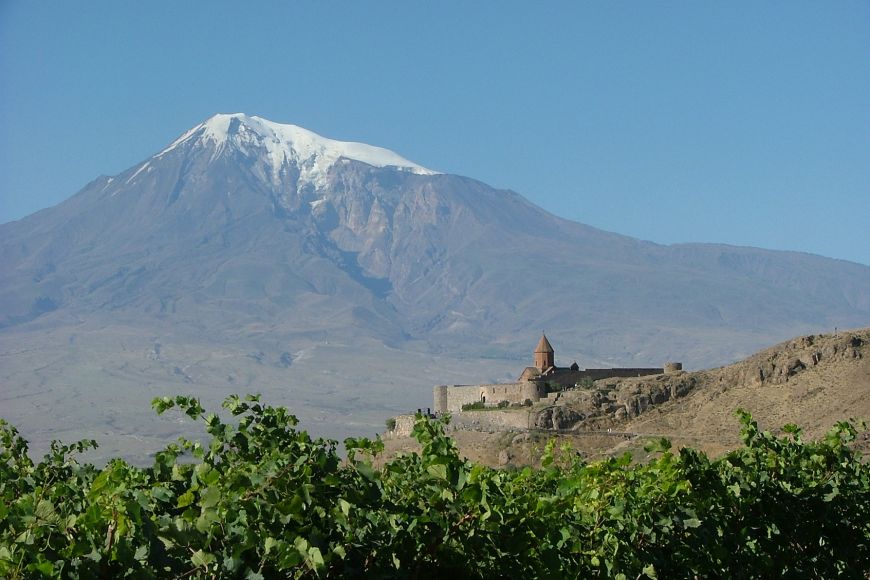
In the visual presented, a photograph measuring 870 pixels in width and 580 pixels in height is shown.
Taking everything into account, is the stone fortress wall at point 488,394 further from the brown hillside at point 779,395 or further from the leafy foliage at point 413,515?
the leafy foliage at point 413,515

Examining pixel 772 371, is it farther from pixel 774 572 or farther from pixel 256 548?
pixel 256 548

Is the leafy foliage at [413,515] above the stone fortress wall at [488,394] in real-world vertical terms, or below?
above

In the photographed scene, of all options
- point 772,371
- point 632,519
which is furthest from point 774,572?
point 772,371

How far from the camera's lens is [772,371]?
46875 millimetres

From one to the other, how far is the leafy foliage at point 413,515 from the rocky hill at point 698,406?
27.1m

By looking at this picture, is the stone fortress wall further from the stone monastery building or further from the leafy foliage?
the leafy foliage

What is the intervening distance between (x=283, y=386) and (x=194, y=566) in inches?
7249

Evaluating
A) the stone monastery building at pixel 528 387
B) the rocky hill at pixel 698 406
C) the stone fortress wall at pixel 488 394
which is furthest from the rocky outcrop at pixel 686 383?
the stone monastery building at pixel 528 387

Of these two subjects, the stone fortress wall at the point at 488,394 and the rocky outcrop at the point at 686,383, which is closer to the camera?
the rocky outcrop at the point at 686,383

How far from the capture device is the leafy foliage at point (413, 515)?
29.8 ft

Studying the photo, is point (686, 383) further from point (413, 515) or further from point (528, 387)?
point (413, 515)

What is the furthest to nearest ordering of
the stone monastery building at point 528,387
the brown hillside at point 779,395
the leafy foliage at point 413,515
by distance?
the stone monastery building at point 528,387 → the brown hillside at point 779,395 → the leafy foliage at point 413,515

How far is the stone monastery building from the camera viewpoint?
2055 inches

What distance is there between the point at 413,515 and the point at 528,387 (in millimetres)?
41507
